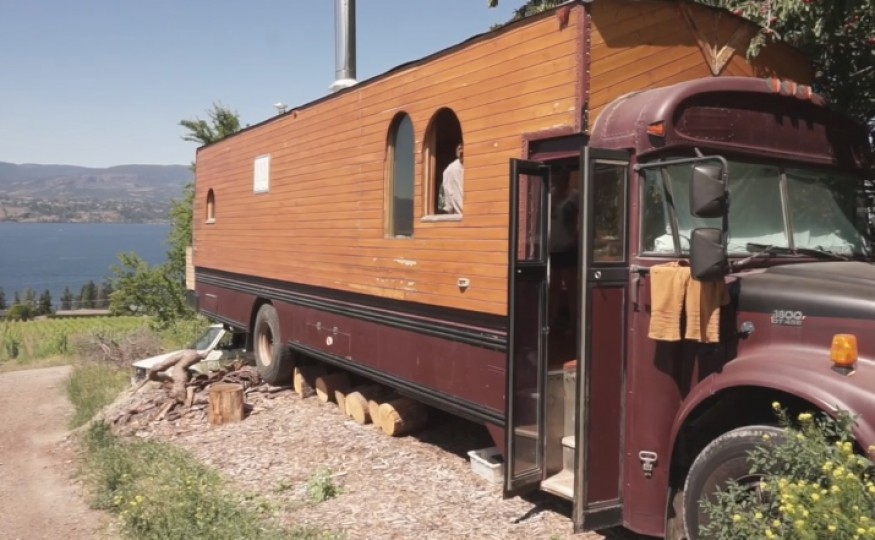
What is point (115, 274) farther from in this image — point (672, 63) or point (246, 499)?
point (672, 63)

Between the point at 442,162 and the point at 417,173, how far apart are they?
27cm

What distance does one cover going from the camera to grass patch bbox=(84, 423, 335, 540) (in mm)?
5219

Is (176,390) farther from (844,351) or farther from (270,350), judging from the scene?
(844,351)

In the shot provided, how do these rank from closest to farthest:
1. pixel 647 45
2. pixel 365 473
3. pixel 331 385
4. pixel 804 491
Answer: pixel 804 491 → pixel 647 45 → pixel 365 473 → pixel 331 385

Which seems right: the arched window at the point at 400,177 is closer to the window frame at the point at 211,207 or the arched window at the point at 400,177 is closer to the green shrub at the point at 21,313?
the window frame at the point at 211,207

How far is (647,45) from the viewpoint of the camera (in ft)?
16.0

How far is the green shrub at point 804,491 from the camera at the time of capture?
2.93 m

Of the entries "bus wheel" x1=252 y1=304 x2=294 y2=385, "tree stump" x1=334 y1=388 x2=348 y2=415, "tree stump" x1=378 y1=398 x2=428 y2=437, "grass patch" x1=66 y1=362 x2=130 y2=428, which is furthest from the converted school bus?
"grass patch" x1=66 y1=362 x2=130 y2=428

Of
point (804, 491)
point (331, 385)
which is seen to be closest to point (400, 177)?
point (331, 385)

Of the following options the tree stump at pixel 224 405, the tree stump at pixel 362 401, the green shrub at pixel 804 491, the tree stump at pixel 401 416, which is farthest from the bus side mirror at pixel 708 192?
the tree stump at pixel 224 405

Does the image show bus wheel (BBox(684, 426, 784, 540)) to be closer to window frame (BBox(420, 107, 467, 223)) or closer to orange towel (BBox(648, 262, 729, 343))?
orange towel (BBox(648, 262, 729, 343))

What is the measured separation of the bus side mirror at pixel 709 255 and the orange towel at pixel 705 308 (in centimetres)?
13

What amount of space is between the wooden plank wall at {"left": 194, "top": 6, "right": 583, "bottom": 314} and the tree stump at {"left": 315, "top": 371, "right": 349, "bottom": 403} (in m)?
1.24

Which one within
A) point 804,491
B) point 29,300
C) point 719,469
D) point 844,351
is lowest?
point 29,300
